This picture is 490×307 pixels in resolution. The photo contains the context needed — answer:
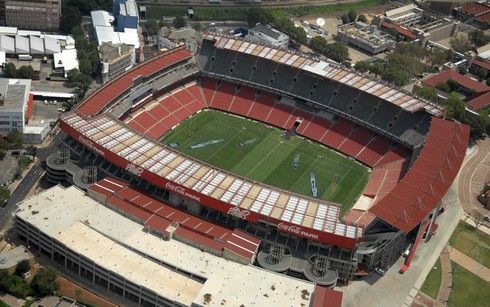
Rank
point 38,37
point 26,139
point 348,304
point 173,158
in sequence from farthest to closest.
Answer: point 38,37
point 26,139
point 173,158
point 348,304

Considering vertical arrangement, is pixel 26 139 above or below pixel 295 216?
below

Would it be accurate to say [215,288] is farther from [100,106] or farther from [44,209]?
[100,106]

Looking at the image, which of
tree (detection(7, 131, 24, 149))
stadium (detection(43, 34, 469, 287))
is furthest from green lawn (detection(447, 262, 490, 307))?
tree (detection(7, 131, 24, 149))

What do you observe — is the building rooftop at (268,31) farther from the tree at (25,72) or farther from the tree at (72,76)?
the tree at (25,72)

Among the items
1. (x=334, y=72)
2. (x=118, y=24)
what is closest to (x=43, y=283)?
(x=334, y=72)

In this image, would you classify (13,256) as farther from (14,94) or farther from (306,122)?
(306,122)

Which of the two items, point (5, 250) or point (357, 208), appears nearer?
point (5, 250)

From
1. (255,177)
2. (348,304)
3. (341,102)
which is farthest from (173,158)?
(341,102)
